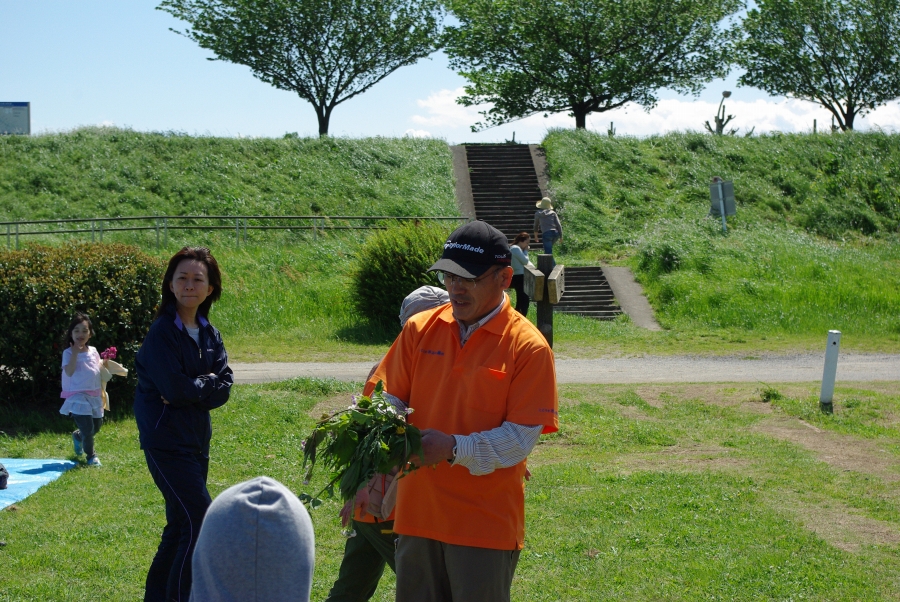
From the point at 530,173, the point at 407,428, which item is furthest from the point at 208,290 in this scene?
the point at 530,173

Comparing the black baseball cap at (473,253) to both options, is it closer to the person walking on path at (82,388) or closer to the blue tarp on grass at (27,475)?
the blue tarp on grass at (27,475)

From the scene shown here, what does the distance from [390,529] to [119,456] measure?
5178 mm

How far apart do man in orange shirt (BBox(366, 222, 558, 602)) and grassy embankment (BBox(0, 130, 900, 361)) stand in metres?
11.6

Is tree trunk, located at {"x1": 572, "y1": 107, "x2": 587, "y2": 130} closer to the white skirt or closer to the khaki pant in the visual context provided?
the white skirt

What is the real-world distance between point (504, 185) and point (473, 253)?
2796 cm

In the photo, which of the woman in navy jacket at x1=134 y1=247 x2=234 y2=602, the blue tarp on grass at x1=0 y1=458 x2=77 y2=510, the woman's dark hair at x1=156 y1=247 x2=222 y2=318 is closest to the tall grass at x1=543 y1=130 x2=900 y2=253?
the blue tarp on grass at x1=0 y1=458 x2=77 y2=510

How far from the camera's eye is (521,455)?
10.5ft

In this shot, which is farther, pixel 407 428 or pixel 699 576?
pixel 699 576

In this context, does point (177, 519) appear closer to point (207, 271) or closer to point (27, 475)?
point (207, 271)

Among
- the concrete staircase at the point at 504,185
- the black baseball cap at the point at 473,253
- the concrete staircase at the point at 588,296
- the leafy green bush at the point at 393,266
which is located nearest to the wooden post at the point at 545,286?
the black baseball cap at the point at 473,253

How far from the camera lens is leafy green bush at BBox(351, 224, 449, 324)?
54.4ft

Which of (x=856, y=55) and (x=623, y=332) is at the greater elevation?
(x=856, y=55)

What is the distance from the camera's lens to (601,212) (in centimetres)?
2809

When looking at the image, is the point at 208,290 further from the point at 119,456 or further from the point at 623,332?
the point at 623,332
